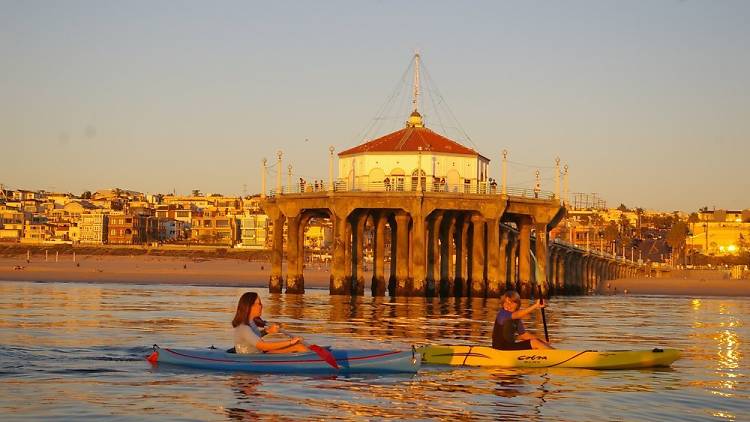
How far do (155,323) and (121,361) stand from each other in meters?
13.4

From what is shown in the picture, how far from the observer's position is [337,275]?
67875 millimetres

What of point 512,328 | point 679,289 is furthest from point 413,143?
point 512,328

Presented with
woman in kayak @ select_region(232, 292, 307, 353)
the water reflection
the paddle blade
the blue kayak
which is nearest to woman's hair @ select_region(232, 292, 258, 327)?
woman in kayak @ select_region(232, 292, 307, 353)

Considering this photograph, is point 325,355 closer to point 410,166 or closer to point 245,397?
point 245,397

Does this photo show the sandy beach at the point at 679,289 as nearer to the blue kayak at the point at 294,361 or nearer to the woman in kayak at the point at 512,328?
the woman in kayak at the point at 512,328

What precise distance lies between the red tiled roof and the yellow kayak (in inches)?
1933

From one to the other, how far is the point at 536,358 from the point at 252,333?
6.49m

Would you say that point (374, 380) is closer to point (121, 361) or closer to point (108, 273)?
point (121, 361)

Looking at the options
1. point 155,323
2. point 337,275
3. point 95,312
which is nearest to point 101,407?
point 155,323

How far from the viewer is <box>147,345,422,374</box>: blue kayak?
26641 mm

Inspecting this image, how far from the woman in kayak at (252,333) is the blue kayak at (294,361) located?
0.59 feet

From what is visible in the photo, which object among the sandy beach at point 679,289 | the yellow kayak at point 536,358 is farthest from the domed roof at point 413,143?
the yellow kayak at point 536,358

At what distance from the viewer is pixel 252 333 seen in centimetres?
2648

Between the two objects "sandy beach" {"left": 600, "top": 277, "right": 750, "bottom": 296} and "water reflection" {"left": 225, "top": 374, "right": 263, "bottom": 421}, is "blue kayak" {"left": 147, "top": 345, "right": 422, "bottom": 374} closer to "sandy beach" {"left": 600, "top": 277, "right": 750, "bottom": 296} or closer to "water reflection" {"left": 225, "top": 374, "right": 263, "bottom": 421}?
"water reflection" {"left": 225, "top": 374, "right": 263, "bottom": 421}
